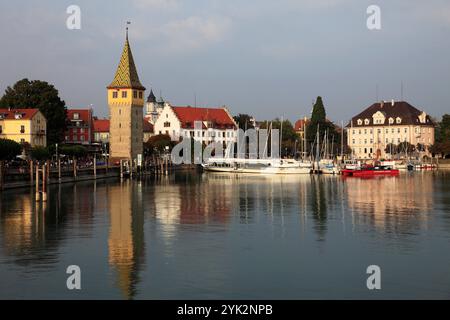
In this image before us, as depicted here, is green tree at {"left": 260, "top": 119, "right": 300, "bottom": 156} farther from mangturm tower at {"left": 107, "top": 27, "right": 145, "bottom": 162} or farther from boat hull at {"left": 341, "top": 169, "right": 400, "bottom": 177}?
mangturm tower at {"left": 107, "top": 27, "right": 145, "bottom": 162}

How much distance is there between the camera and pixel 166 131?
150 m

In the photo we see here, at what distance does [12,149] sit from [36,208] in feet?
83.7

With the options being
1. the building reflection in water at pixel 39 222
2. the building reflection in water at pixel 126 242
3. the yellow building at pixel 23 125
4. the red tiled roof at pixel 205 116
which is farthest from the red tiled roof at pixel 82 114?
the building reflection in water at pixel 126 242

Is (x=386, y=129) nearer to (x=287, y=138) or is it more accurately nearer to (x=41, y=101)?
(x=287, y=138)

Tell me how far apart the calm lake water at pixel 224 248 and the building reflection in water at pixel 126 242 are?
51 mm

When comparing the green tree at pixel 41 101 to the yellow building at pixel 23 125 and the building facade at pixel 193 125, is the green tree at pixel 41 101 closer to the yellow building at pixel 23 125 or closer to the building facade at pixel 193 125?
the yellow building at pixel 23 125

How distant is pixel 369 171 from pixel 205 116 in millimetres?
60055

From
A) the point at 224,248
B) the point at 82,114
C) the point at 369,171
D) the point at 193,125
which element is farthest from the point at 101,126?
the point at 224,248

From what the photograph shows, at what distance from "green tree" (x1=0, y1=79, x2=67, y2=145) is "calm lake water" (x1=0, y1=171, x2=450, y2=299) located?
50.7 meters

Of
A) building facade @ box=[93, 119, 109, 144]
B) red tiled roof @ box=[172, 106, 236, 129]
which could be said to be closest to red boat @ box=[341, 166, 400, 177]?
red tiled roof @ box=[172, 106, 236, 129]

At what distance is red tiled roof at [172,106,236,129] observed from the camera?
150 m
